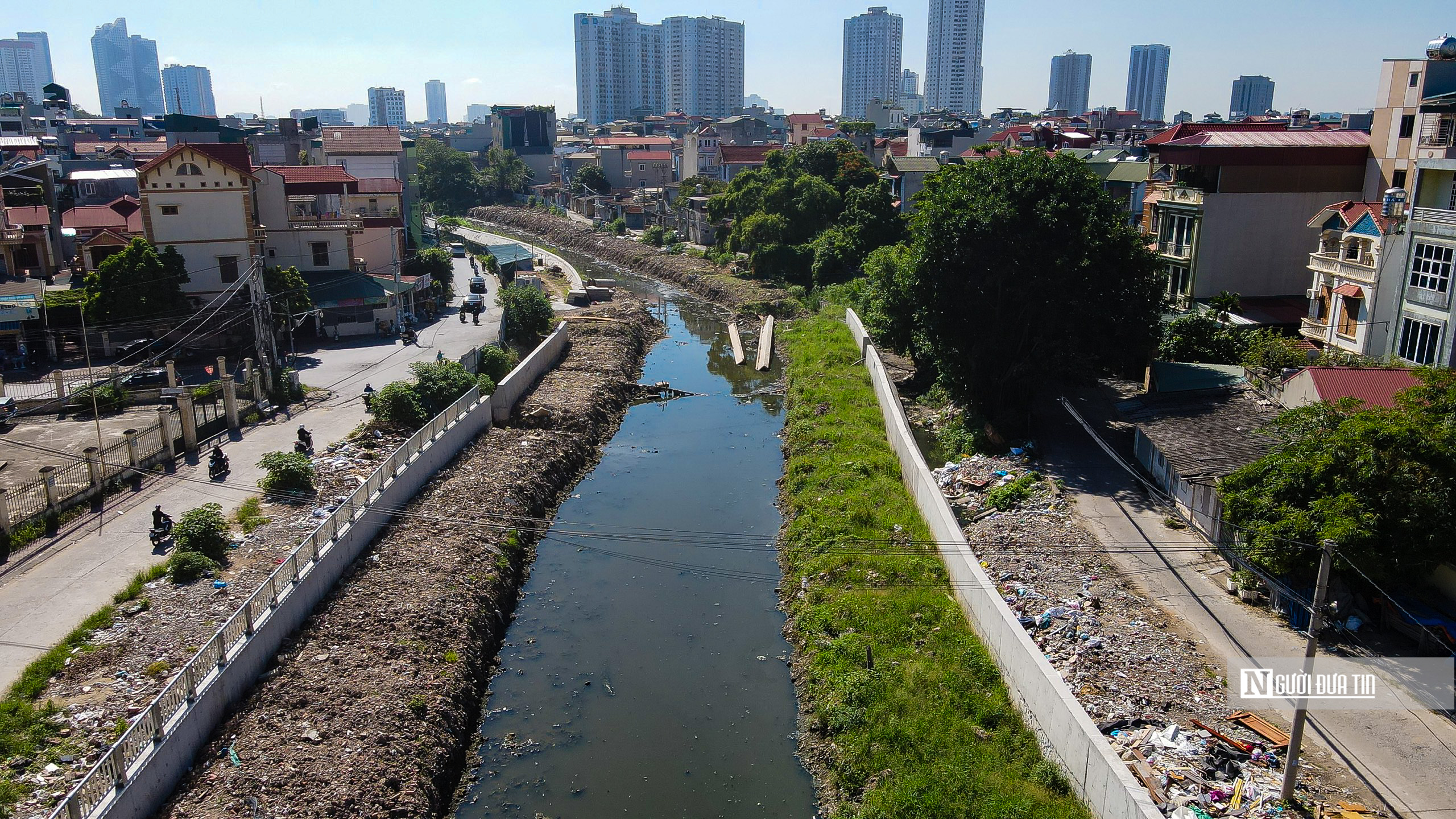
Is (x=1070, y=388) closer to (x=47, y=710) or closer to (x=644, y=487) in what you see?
(x=644, y=487)

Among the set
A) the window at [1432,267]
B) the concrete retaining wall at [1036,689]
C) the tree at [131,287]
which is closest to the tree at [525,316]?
the tree at [131,287]

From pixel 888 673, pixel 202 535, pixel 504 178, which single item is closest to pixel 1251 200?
pixel 888 673

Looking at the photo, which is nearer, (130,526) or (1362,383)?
(130,526)

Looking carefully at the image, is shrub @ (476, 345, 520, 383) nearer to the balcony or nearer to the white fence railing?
the white fence railing

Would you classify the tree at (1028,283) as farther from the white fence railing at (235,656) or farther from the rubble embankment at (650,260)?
the rubble embankment at (650,260)

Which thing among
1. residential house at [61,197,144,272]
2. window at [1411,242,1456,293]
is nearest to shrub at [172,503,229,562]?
residential house at [61,197,144,272]

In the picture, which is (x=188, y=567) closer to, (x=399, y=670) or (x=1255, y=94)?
(x=399, y=670)

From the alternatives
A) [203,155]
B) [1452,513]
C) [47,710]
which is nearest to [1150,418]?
[1452,513]
